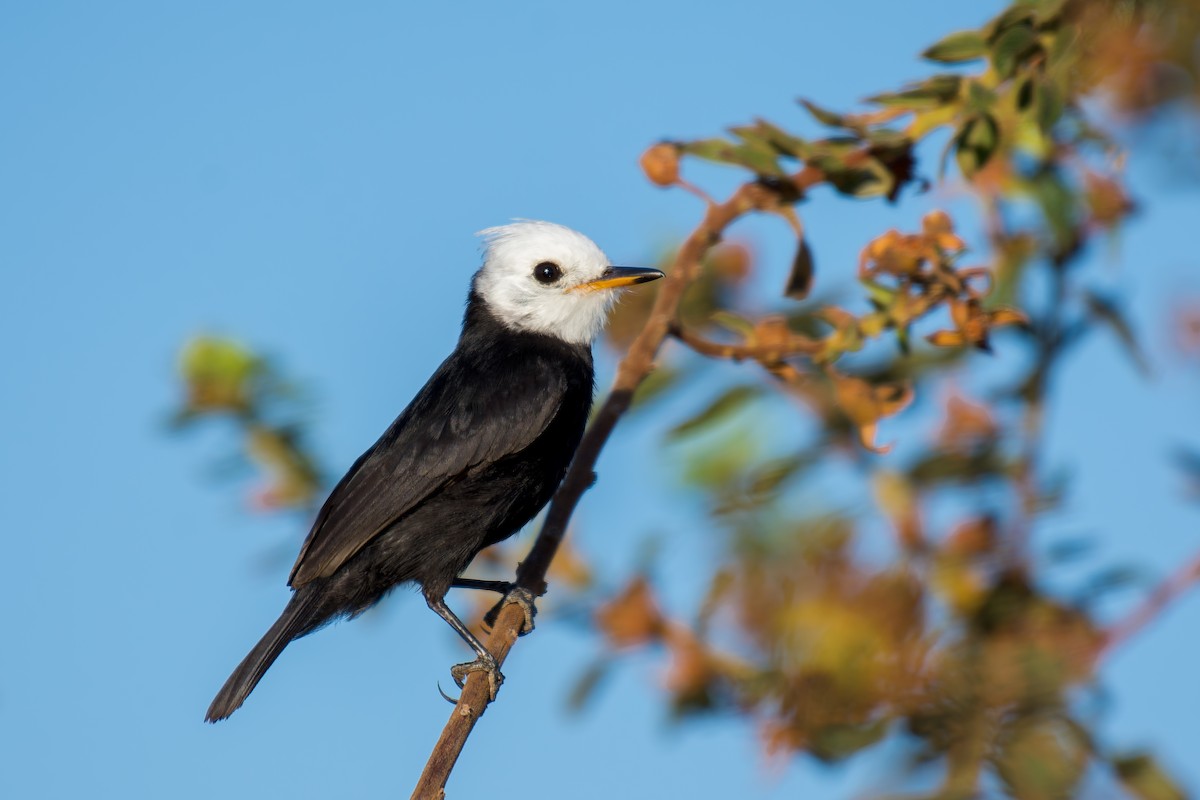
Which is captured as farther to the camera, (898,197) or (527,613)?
(527,613)

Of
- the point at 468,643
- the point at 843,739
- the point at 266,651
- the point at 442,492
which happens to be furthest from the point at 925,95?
the point at 266,651

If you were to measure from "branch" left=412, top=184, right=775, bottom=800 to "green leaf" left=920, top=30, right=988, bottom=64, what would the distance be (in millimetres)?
534

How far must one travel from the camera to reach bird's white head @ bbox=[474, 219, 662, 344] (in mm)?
5949

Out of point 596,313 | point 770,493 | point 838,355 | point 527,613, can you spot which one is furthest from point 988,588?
point 596,313

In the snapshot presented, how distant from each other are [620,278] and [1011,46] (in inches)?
130

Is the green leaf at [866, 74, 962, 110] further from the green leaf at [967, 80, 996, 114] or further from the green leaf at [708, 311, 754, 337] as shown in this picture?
the green leaf at [708, 311, 754, 337]

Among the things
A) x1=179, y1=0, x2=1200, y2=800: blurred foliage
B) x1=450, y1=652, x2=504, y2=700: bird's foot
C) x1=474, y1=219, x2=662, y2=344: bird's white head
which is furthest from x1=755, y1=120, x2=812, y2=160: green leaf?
x1=474, y1=219, x2=662, y2=344: bird's white head

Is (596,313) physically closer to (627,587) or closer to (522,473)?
(522,473)

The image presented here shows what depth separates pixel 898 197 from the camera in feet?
9.53

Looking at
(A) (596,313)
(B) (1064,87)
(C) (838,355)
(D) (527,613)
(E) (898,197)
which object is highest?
(B) (1064,87)

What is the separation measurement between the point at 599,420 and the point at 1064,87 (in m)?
1.57

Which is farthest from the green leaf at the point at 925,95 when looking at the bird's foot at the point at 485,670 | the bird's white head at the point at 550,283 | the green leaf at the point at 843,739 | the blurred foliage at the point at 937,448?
the bird's white head at the point at 550,283

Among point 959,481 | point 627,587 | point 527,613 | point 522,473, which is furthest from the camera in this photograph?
point 522,473

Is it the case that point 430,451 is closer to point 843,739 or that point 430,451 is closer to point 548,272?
point 548,272
